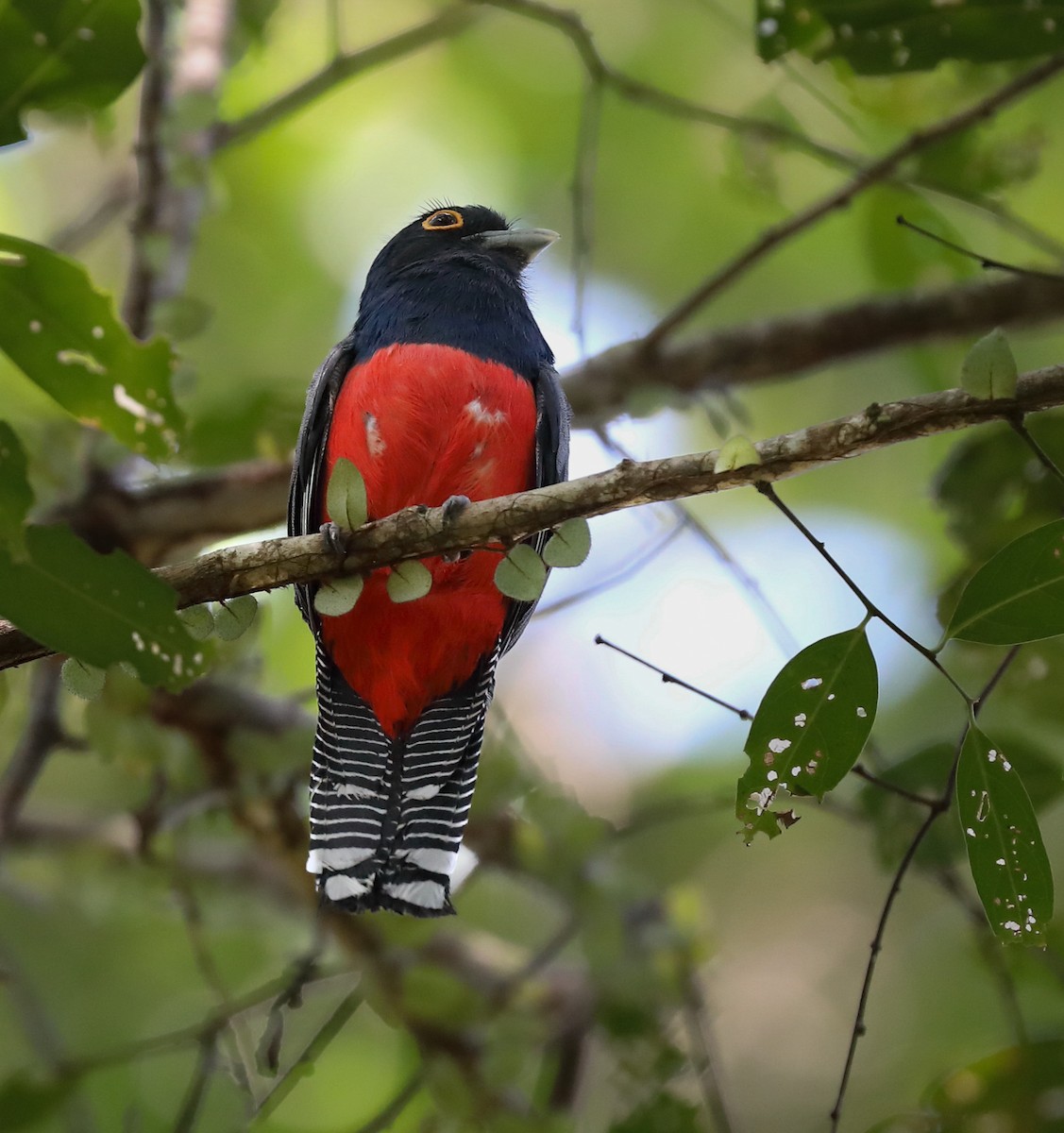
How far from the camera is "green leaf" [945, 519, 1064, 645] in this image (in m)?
2.12

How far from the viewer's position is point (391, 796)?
3.30m

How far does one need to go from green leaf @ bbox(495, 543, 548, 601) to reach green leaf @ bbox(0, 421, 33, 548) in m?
0.82

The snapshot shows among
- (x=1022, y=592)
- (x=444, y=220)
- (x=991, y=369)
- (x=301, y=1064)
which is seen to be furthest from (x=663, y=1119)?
(x=444, y=220)

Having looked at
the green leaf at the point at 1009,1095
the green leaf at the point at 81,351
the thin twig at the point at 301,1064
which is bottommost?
the green leaf at the point at 1009,1095

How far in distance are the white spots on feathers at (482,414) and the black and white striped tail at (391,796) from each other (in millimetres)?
655

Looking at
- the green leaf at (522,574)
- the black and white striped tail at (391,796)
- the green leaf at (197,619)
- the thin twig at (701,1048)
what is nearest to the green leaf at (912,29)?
the green leaf at (522,574)

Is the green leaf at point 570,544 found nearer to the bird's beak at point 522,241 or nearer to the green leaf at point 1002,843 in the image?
the green leaf at point 1002,843

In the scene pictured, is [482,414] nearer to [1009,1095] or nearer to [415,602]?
[415,602]

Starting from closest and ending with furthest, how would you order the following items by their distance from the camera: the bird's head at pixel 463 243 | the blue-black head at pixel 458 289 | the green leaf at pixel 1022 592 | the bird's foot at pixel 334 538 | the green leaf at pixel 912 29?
the green leaf at pixel 1022 592 → the bird's foot at pixel 334 538 → the green leaf at pixel 912 29 → the blue-black head at pixel 458 289 → the bird's head at pixel 463 243

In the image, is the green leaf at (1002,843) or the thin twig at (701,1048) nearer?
the green leaf at (1002,843)

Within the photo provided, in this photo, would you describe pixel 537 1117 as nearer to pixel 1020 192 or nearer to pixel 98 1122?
pixel 98 1122

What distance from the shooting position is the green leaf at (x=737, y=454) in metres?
2.17

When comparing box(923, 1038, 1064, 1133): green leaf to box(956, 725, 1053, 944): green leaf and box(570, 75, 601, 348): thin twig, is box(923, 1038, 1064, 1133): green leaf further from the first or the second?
box(570, 75, 601, 348): thin twig

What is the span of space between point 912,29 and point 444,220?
194 centimetres
